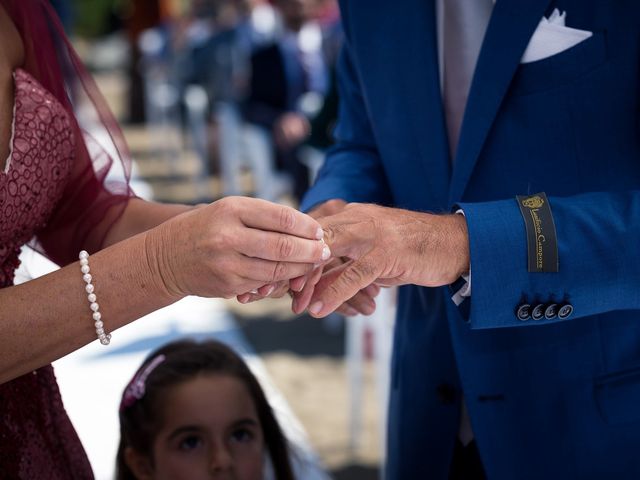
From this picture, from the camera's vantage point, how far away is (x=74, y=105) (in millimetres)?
1799

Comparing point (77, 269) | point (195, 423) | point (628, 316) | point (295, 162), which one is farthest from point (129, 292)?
point (295, 162)

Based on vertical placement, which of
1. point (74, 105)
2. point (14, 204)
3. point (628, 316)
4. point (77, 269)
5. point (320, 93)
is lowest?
point (628, 316)

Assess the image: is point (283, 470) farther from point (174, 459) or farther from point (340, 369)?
point (340, 369)

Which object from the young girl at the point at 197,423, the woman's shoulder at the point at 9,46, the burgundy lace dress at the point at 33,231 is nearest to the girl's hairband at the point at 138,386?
the young girl at the point at 197,423

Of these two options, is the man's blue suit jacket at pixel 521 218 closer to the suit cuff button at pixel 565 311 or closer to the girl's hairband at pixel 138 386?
the suit cuff button at pixel 565 311

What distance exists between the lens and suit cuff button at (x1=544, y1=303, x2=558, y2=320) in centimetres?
145

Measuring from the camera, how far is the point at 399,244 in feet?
4.75

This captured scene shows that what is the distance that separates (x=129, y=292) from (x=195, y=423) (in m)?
0.72

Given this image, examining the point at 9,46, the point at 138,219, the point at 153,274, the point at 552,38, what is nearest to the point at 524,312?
the point at 552,38

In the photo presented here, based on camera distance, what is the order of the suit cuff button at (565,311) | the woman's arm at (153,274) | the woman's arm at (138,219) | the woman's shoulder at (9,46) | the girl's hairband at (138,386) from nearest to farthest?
1. the woman's arm at (153,274)
2. the suit cuff button at (565,311)
3. the woman's shoulder at (9,46)
4. the woman's arm at (138,219)
5. the girl's hairband at (138,386)

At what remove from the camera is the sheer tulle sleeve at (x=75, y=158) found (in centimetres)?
166

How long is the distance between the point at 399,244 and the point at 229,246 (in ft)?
0.95

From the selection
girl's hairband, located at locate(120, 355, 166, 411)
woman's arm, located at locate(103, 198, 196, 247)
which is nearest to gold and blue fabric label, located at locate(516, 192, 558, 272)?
woman's arm, located at locate(103, 198, 196, 247)

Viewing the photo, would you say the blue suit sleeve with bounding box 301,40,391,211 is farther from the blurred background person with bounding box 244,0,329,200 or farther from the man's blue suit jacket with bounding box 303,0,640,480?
the blurred background person with bounding box 244,0,329,200
